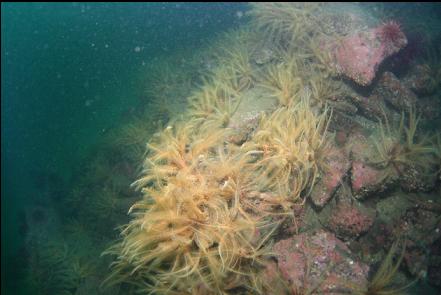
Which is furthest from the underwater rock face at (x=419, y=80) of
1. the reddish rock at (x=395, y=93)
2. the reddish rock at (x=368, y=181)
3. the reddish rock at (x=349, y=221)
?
the reddish rock at (x=349, y=221)

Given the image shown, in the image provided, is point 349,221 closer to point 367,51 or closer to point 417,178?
point 417,178

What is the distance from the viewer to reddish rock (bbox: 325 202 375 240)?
3.65 meters

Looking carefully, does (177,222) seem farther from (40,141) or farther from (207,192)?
(40,141)

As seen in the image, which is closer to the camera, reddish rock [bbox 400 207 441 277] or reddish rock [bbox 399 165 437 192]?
reddish rock [bbox 400 207 441 277]

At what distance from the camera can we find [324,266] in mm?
3289

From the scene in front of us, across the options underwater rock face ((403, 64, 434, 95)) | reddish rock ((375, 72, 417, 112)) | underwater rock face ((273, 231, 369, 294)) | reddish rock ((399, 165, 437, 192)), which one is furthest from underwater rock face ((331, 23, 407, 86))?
underwater rock face ((273, 231, 369, 294))

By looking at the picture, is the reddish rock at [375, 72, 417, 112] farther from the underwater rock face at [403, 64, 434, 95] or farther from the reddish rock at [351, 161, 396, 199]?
the reddish rock at [351, 161, 396, 199]

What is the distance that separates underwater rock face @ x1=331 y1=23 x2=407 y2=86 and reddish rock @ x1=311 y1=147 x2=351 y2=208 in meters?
1.72

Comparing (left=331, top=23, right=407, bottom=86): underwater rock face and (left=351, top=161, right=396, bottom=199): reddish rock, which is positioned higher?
(left=331, top=23, right=407, bottom=86): underwater rock face

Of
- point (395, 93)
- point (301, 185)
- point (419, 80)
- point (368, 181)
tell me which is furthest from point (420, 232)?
point (419, 80)

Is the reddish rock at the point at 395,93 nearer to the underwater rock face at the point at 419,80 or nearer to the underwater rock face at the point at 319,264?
the underwater rock face at the point at 419,80

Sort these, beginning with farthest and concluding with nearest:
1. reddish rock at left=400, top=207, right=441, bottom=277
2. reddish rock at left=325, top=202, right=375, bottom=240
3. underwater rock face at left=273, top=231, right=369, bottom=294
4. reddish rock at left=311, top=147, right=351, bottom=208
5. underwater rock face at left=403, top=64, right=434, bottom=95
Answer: underwater rock face at left=403, top=64, right=434, bottom=95 < reddish rock at left=311, top=147, right=351, bottom=208 < reddish rock at left=325, top=202, right=375, bottom=240 < reddish rock at left=400, top=207, right=441, bottom=277 < underwater rock face at left=273, top=231, right=369, bottom=294

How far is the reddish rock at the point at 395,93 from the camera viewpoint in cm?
496

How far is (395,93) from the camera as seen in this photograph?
5.00 metres
